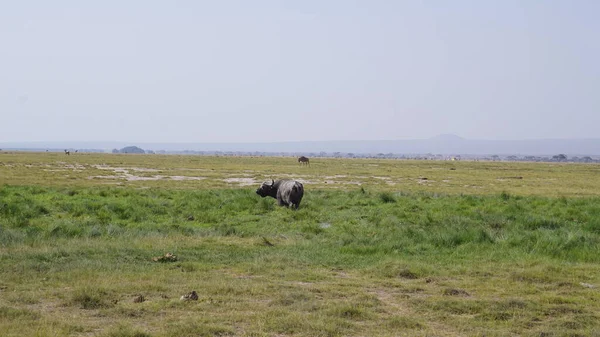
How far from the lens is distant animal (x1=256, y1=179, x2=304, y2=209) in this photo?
2308 cm

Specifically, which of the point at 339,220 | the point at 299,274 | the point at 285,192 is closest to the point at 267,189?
the point at 285,192

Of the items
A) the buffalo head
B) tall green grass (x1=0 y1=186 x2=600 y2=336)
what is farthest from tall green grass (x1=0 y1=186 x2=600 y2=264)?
the buffalo head

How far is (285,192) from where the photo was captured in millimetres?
23547

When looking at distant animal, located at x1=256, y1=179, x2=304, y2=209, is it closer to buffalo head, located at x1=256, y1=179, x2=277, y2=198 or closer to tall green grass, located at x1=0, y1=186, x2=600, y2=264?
buffalo head, located at x1=256, y1=179, x2=277, y2=198

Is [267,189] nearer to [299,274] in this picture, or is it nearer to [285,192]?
[285,192]

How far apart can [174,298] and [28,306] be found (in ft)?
6.92

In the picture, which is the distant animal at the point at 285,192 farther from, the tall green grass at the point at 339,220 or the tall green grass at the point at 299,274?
the tall green grass at the point at 299,274

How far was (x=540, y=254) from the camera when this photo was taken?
13.4 metres

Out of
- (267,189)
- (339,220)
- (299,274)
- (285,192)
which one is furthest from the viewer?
(267,189)

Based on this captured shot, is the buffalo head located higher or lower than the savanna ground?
higher

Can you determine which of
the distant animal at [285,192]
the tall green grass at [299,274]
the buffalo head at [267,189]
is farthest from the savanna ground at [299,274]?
the buffalo head at [267,189]

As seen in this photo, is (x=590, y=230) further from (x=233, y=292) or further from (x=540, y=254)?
(x=233, y=292)

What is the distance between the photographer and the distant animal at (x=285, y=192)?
23078mm

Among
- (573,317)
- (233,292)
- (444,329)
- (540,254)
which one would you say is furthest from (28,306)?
(540,254)
